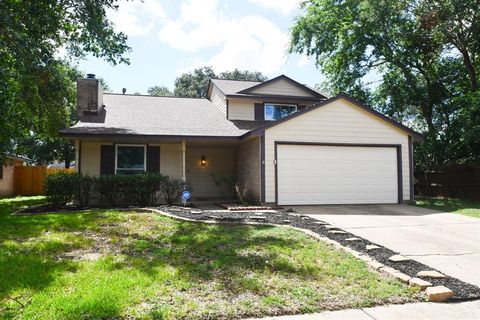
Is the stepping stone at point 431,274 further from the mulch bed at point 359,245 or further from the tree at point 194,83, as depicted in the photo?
the tree at point 194,83

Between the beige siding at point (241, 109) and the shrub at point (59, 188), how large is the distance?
7227 mm

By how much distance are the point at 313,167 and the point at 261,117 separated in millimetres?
4587

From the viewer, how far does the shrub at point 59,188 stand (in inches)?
438

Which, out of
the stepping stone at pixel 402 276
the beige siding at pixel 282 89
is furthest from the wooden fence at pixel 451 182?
the stepping stone at pixel 402 276

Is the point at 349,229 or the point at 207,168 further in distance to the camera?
the point at 207,168

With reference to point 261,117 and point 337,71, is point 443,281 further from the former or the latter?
point 337,71

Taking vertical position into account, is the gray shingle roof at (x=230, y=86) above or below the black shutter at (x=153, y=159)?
above

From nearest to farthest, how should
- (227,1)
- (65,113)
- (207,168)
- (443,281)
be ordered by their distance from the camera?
(443,281) → (227,1) → (207,168) → (65,113)

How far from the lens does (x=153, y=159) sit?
1401cm

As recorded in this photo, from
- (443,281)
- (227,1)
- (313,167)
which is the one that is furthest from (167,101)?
(443,281)

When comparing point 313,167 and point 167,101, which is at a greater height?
point 167,101

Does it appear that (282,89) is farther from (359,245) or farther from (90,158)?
(359,245)

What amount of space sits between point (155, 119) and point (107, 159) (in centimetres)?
248

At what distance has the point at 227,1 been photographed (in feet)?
44.5
